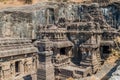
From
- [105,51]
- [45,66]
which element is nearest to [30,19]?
[105,51]

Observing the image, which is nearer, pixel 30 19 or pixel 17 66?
pixel 17 66

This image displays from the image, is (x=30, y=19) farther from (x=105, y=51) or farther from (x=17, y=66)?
(x=105, y=51)

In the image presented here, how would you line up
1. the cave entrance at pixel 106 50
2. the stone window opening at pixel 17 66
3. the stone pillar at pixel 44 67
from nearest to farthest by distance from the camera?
the stone pillar at pixel 44 67 < the stone window opening at pixel 17 66 < the cave entrance at pixel 106 50

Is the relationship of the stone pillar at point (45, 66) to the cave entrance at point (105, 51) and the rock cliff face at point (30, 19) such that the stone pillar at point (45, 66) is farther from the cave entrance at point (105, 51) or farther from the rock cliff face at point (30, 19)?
the rock cliff face at point (30, 19)

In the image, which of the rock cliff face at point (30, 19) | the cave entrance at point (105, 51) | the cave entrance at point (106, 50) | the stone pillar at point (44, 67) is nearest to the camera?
the stone pillar at point (44, 67)

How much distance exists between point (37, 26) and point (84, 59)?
27.0 feet

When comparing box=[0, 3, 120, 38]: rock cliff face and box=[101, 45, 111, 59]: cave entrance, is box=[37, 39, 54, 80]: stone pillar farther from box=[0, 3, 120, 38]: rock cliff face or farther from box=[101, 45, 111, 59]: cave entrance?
box=[0, 3, 120, 38]: rock cliff face

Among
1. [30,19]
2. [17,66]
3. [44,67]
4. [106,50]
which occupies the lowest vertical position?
[17,66]

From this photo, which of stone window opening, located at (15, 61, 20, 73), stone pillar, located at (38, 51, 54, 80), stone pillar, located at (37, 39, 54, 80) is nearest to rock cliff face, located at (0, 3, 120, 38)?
stone window opening, located at (15, 61, 20, 73)

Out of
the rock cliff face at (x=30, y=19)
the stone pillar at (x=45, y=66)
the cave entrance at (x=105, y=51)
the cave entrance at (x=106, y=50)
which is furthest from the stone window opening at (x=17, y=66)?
the cave entrance at (x=106, y=50)

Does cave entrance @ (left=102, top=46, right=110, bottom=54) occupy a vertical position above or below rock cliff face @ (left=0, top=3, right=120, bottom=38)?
below

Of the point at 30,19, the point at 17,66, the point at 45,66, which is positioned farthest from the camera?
the point at 30,19

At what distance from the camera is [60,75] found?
62.2 ft

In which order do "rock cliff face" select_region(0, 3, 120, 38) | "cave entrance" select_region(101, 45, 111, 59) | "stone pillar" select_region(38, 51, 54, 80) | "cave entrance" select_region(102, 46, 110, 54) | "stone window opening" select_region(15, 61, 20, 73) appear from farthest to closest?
1. "rock cliff face" select_region(0, 3, 120, 38)
2. "cave entrance" select_region(102, 46, 110, 54)
3. "cave entrance" select_region(101, 45, 111, 59)
4. "stone window opening" select_region(15, 61, 20, 73)
5. "stone pillar" select_region(38, 51, 54, 80)
